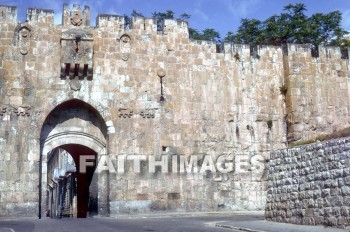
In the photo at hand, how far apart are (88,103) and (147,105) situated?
7.37 feet

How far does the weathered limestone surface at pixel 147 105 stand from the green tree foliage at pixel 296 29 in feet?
31.6

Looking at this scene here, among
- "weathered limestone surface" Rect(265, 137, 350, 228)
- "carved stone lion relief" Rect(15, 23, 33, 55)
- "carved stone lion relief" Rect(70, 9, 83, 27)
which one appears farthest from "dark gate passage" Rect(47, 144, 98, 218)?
"weathered limestone surface" Rect(265, 137, 350, 228)

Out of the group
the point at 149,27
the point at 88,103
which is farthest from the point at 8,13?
the point at 149,27

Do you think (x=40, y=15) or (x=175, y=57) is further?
(x=175, y=57)

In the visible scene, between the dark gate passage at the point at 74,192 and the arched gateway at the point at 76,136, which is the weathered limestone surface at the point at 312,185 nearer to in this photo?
the arched gateway at the point at 76,136

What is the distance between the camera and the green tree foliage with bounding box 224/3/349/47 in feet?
99.4

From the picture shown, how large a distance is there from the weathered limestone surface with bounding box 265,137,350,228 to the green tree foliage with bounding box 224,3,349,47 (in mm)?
17978

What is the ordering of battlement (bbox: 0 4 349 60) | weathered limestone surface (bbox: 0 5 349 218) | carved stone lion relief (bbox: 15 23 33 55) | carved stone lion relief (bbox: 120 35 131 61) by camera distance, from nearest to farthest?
weathered limestone surface (bbox: 0 5 349 218) → carved stone lion relief (bbox: 15 23 33 55) → battlement (bbox: 0 4 349 60) → carved stone lion relief (bbox: 120 35 131 61)

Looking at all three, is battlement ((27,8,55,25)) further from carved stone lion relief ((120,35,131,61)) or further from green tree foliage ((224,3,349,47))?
green tree foliage ((224,3,349,47))

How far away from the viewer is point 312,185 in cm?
1184

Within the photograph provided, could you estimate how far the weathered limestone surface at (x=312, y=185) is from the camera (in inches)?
428

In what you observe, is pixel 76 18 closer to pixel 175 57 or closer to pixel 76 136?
pixel 175 57

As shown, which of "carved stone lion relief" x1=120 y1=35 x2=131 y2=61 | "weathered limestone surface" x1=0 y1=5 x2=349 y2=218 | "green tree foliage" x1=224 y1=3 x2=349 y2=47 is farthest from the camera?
"green tree foliage" x1=224 y1=3 x2=349 y2=47

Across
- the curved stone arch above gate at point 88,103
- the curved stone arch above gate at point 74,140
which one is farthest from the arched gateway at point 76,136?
the curved stone arch above gate at point 88,103
